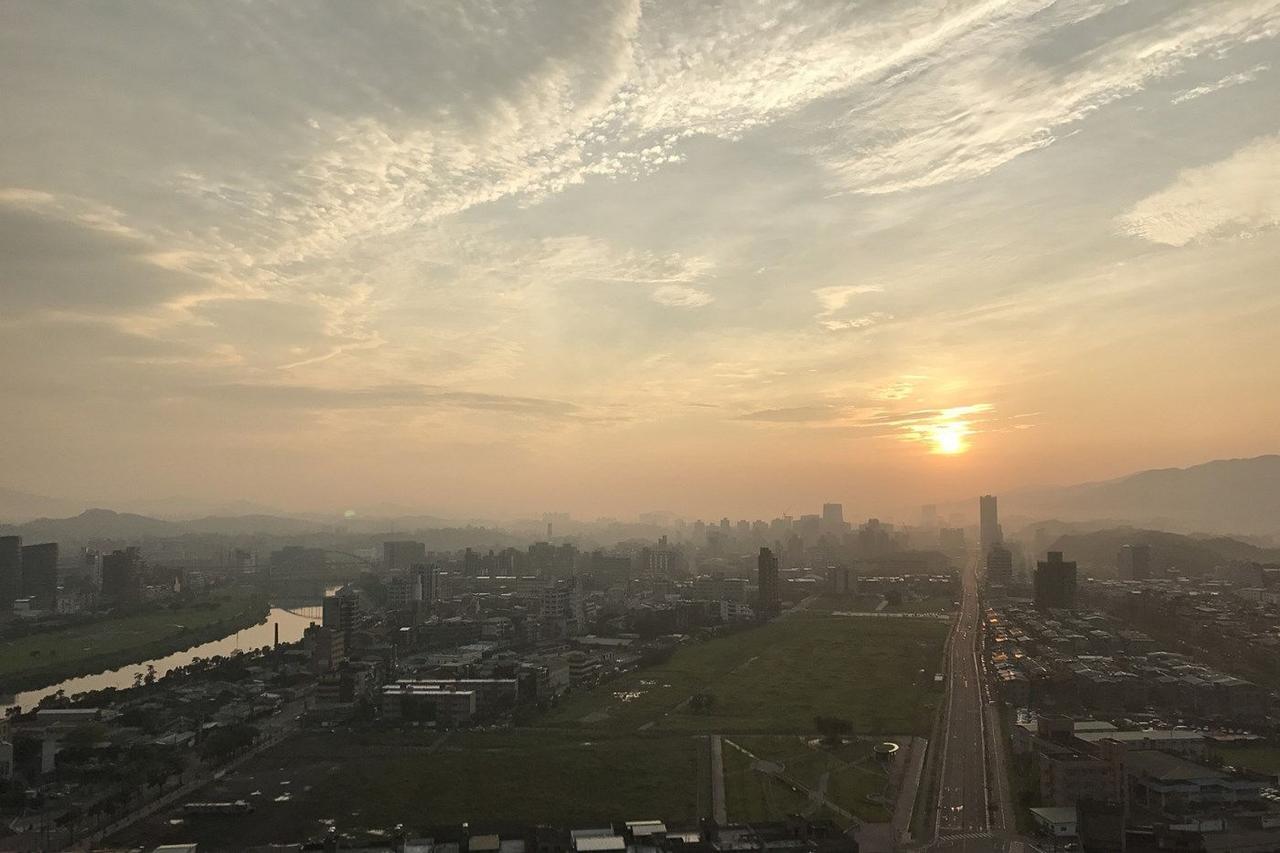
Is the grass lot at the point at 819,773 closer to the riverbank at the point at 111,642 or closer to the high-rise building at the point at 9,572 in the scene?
the riverbank at the point at 111,642

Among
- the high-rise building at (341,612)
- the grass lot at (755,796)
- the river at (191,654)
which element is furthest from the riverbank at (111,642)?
the grass lot at (755,796)

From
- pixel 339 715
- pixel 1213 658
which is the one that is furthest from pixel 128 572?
pixel 1213 658

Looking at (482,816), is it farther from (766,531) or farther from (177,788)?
(766,531)

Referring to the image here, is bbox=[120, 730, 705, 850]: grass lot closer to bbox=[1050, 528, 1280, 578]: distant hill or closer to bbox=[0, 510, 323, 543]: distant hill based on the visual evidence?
bbox=[1050, 528, 1280, 578]: distant hill

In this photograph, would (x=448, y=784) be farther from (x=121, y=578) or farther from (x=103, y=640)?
(x=121, y=578)

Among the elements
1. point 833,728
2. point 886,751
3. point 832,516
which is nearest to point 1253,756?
point 886,751

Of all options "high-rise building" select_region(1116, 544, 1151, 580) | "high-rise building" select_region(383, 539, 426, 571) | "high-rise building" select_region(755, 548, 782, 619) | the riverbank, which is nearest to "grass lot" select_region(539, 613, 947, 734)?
"high-rise building" select_region(755, 548, 782, 619)
